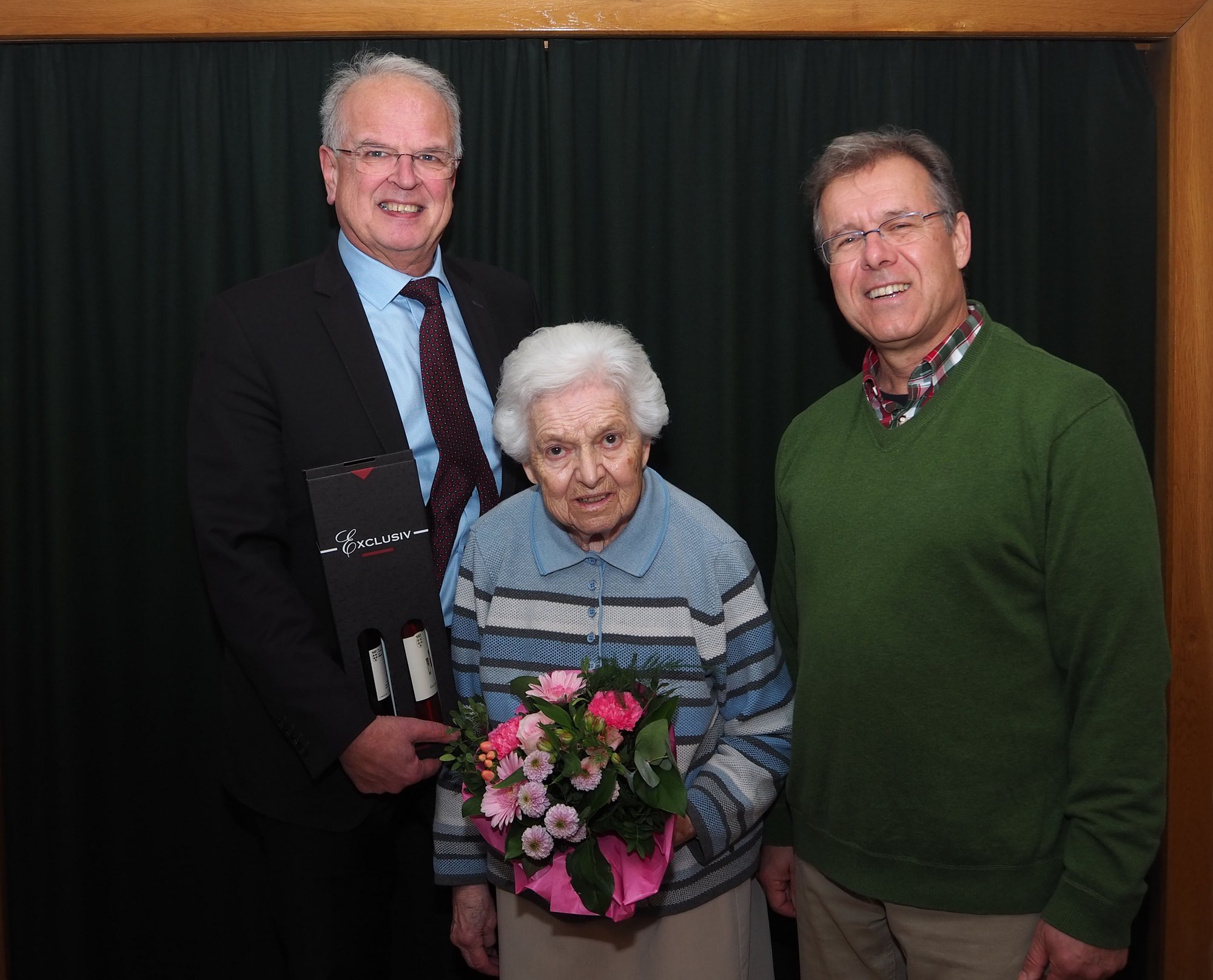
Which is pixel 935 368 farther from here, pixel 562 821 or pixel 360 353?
pixel 360 353

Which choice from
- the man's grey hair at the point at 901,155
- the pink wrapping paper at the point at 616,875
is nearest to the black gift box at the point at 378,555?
the pink wrapping paper at the point at 616,875

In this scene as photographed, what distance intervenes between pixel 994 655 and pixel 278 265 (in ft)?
6.78

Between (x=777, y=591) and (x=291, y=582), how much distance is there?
3.49 feet

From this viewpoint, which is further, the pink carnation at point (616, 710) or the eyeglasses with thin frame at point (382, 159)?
the eyeglasses with thin frame at point (382, 159)

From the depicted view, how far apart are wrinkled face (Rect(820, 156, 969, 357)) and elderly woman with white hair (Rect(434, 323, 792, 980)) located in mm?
439

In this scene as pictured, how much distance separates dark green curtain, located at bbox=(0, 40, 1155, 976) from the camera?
2607 millimetres

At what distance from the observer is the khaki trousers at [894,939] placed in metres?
1.75

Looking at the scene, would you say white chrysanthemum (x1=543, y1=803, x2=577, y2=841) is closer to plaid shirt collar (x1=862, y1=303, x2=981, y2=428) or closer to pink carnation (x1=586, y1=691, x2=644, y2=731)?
pink carnation (x1=586, y1=691, x2=644, y2=731)

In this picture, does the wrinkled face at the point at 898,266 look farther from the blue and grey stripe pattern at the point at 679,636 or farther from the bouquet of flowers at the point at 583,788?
the bouquet of flowers at the point at 583,788

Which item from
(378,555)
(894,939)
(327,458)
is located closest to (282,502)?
(327,458)

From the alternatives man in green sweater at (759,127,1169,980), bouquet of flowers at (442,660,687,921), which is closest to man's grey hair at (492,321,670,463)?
man in green sweater at (759,127,1169,980)

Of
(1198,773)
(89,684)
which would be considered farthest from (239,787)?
(1198,773)

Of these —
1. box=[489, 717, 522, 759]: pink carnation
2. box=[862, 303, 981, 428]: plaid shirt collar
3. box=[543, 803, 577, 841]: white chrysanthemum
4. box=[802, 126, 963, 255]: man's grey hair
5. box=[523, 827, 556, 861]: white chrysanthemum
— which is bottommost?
box=[523, 827, 556, 861]: white chrysanthemum

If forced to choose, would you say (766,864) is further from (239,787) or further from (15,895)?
(15,895)
